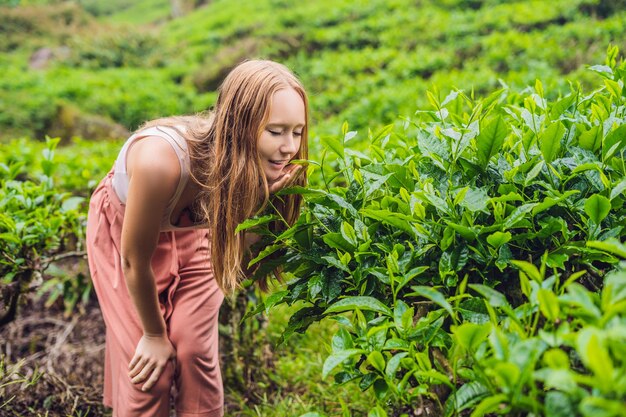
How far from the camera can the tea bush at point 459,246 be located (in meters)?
1.01

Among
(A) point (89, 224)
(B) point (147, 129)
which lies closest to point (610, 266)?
(B) point (147, 129)

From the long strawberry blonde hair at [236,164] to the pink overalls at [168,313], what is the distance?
12 centimetres

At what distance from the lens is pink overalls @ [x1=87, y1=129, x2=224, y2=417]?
1.88m

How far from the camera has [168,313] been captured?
1.96m

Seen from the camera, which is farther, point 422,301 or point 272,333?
point 272,333

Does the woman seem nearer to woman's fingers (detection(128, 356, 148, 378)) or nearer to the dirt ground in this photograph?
woman's fingers (detection(128, 356, 148, 378))

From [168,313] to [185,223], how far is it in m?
0.33

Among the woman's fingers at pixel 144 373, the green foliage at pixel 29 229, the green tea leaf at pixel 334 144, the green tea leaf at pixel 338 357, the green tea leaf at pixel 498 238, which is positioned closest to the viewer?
the green tea leaf at pixel 338 357

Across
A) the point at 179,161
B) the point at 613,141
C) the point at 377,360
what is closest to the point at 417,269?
the point at 377,360

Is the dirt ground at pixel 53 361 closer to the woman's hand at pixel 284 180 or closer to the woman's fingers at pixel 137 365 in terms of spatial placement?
the woman's fingers at pixel 137 365

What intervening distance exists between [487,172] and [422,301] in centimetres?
35

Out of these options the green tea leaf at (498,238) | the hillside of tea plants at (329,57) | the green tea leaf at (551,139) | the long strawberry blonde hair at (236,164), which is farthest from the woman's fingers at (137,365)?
the hillside of tea plants at (329,57)

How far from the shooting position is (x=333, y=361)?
102 centimetres

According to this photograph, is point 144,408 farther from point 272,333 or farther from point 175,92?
point 175,92
